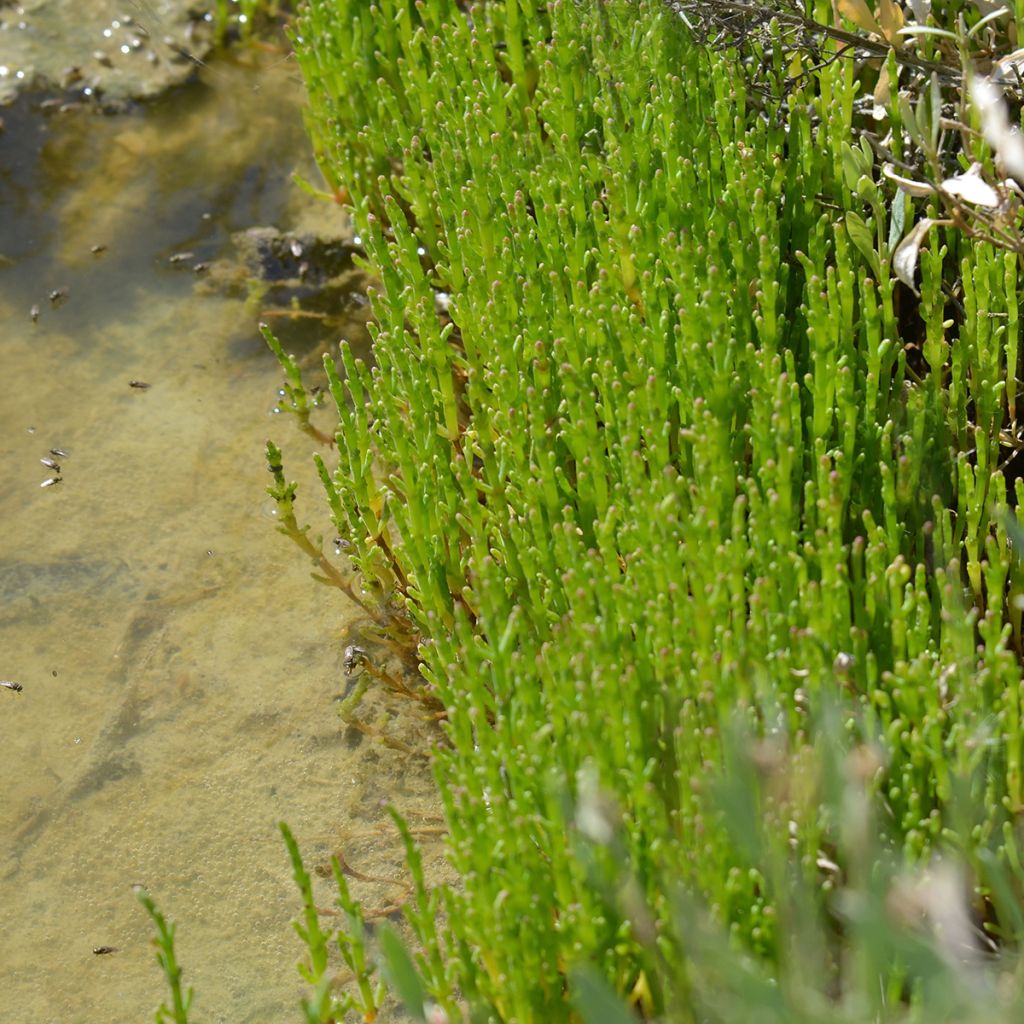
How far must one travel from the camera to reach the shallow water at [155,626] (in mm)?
2443

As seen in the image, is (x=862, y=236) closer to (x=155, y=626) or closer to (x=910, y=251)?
(x=910, y=251)

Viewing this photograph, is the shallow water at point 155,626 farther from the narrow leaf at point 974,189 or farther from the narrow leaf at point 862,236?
the narrow leaf at point 974,189

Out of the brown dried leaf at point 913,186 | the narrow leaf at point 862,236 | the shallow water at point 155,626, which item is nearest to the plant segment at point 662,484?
the narrow leaf at point 862,236

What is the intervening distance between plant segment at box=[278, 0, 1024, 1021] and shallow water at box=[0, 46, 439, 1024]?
0.35 meters

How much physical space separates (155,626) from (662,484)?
1.50m

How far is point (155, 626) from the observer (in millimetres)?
2992

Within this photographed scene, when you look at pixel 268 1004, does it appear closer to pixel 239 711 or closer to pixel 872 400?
pixel 239 711

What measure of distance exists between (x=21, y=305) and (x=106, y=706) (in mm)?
1574

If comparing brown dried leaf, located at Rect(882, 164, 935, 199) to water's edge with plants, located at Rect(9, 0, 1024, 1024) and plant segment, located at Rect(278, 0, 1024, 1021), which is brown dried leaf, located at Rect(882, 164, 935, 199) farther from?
plant segment, located at Rect(278, 0, 1024, 1021)

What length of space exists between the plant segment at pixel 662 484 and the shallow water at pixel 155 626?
35 centimetres

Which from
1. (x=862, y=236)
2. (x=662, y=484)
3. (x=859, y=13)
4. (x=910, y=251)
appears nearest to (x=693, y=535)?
(x=662, y=484)

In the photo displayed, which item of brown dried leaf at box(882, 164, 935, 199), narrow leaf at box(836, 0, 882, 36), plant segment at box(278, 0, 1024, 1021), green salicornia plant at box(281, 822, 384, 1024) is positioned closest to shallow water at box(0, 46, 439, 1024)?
plant segment at box(278, 0, 1024, 1021)

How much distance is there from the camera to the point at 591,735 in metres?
1.68

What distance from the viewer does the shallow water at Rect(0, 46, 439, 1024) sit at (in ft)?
8.02
